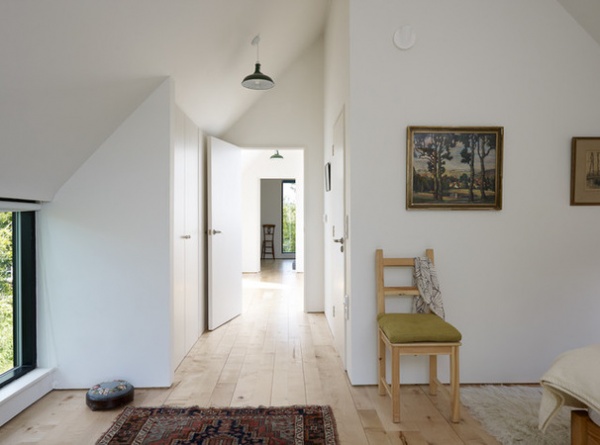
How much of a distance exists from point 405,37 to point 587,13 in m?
1.16

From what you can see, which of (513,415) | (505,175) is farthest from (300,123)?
(513,415)

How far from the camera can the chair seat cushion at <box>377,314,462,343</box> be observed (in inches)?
91.3

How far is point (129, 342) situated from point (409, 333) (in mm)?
1782

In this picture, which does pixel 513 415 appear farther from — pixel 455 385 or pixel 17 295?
pixel 17 295

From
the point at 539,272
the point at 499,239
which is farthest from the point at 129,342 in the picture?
the point at 539,272

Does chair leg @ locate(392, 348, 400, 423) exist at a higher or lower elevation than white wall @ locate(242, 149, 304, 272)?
lower

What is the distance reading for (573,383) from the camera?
1.61 meters

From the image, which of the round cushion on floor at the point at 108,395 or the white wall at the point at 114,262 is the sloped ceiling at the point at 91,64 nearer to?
the white wall at the point at 114,262

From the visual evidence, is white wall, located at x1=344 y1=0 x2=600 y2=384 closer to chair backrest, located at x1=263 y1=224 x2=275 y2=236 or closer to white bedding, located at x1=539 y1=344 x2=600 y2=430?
white bedding, located at x1=539 y1=344 x2=600 y2=430

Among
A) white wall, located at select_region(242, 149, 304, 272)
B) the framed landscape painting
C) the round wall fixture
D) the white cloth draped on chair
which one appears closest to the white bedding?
the white cloth draped on chair

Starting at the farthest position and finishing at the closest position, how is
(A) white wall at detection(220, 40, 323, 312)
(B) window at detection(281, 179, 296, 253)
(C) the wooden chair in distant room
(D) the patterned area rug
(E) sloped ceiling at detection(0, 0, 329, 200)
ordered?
(B) window at detection(281, 179, 296, 253) → (C) the wooden chair in distant room → (A) white wall at detection(220, 40, 323, 312) → (D) the patterned area rug → (E) sloped ceiling at detection(0, 0, 329, 200)

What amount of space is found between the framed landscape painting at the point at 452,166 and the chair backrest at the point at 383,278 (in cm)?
37

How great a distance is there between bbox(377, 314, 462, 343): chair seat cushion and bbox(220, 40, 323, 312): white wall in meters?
2.54

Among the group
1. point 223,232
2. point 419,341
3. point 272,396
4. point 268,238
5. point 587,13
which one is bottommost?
point 272,396
